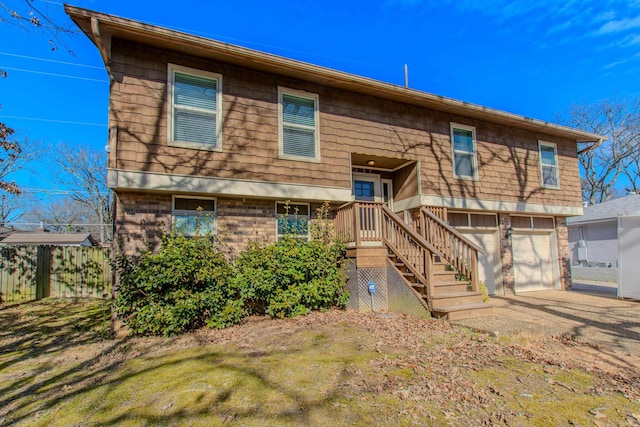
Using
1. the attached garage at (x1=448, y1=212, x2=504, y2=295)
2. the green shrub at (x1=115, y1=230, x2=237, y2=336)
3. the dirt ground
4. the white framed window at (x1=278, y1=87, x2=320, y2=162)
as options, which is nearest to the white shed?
the dirt ground

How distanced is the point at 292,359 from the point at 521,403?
258 centimetres

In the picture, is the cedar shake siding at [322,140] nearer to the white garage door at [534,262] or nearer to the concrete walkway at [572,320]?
the white garage door at [534,262]

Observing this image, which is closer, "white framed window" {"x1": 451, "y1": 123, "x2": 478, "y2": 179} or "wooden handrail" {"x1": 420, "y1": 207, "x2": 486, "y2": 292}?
"wooden handrail" {"x1": 420, "y1": 207, "x2": 486, "y2": 292}

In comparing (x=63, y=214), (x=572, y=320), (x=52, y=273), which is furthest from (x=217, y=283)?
(x=63, y=214)

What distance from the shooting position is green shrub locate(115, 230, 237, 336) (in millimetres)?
5629

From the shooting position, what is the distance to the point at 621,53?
18031 millimetres

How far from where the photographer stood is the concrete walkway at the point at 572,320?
5.23 metres

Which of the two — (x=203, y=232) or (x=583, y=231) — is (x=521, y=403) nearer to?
(x=203, y=232)

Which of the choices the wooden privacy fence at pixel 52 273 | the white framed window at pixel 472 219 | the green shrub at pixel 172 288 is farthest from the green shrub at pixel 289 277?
the wooden privacy fence at pixel 52 273

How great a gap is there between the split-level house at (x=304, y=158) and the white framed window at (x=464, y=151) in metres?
0.04

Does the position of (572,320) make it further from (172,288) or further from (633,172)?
(633,172)

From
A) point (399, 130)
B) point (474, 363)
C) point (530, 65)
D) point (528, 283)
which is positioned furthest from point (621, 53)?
point (474, 363)

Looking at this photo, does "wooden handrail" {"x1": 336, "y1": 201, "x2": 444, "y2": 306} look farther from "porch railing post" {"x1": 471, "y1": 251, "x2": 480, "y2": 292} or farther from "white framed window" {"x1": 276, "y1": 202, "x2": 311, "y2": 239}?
"white framed window" {"x1": 276, "y1": 202, "x2": 311, "y2": 239}

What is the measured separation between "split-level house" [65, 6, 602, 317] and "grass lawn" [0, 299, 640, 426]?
1.74 m
